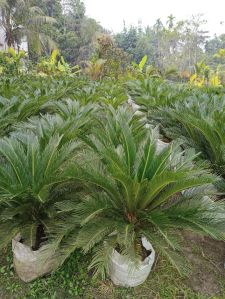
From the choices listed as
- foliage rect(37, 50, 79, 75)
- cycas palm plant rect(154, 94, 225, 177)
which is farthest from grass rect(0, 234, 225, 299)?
foliage rect(37, 50, 79, 75)

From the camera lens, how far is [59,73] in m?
18.5

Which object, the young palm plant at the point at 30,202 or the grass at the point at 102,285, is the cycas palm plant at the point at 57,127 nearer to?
the young palm plant at the point at 30,202

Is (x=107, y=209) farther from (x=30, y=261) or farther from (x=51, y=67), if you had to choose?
(x=51, y=67)

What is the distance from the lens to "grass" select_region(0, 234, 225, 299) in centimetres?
235

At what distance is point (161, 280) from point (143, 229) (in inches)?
21.9

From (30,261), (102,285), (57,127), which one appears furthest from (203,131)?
(30,261)

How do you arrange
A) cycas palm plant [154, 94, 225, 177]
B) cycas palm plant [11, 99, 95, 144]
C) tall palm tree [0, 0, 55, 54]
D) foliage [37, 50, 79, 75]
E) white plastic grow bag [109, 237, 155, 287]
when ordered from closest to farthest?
white plastic grow bag [109, 237, 155, 287]
cycas palm plant [11, 99, 95, 144]
cycas palm plant [154, 94, 225, 177]
tall palm tree [0, 0, 55, 54]
foliage [37, 50, 79, 75]

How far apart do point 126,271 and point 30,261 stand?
0.81 m

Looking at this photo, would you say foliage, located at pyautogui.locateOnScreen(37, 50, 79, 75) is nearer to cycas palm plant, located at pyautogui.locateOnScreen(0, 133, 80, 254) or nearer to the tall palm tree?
the tall palm tree

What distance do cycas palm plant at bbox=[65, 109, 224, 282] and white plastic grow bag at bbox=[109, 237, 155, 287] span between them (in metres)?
0.08

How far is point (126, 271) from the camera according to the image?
2.29 meters

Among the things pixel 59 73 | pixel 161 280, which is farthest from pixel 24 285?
pixel 59 73

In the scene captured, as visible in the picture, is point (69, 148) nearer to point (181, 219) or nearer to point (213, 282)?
point (181, 219)

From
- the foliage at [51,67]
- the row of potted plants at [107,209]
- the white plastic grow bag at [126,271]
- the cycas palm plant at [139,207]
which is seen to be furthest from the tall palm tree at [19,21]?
the white plastic grow bag at [126,271]
